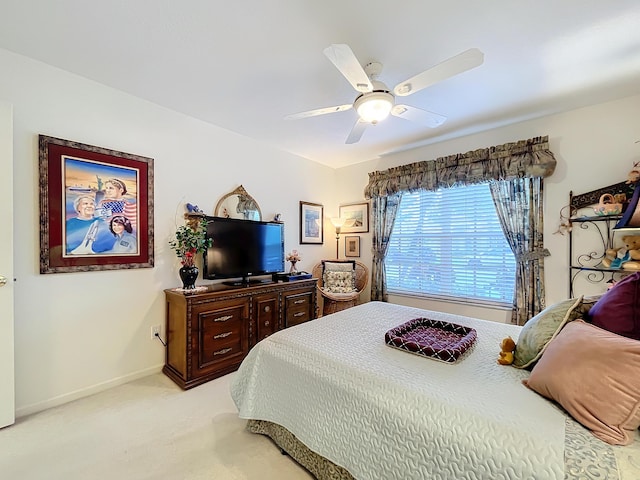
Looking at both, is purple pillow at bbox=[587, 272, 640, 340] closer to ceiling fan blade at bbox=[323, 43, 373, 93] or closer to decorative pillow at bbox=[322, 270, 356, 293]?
ceiling fan blade at bbox=[323, 43, 373, 93]

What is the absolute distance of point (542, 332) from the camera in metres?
1.34

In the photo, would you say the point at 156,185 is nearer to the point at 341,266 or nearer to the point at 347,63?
the point at 347,63

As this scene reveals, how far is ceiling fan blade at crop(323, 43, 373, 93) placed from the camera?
4.67 ft

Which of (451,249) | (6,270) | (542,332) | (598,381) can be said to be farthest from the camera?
(451,249)

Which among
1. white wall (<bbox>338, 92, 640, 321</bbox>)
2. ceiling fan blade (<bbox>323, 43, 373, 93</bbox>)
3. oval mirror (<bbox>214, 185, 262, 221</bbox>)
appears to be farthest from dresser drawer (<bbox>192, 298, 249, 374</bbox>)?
white wall (<bbox>338, 92, 640, 321</bbox>)

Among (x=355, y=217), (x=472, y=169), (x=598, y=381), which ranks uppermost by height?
(x=472, y=169)

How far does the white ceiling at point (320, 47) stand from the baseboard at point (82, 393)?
2.63 meters

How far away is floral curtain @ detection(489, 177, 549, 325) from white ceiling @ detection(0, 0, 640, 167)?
0.81m

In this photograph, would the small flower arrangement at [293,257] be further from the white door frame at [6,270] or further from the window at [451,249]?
the white door frame at [6,270]

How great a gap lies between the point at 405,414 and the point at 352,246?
3.53 metres

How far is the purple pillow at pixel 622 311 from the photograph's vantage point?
1.11 m

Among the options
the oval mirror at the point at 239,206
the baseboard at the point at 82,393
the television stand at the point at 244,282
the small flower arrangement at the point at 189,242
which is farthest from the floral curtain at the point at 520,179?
the baseboard at the point at 82,393

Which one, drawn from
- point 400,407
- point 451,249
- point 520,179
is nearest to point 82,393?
point 400,407

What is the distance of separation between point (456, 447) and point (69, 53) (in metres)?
3.29
